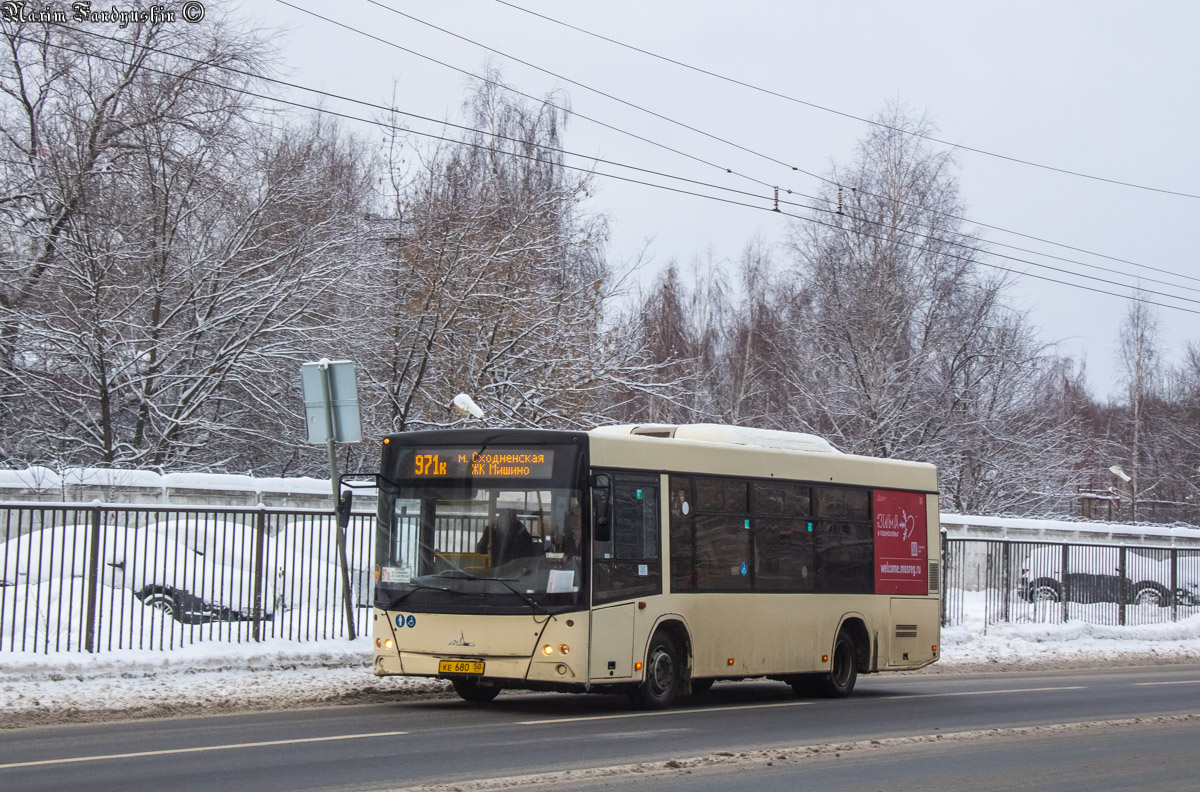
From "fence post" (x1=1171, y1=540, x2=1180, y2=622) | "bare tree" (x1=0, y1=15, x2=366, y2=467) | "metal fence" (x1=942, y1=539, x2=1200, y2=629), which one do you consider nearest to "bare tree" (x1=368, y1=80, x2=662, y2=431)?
"bare tree" (x1=0, y1=15, x2=366, y2=467)

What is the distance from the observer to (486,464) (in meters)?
13.4

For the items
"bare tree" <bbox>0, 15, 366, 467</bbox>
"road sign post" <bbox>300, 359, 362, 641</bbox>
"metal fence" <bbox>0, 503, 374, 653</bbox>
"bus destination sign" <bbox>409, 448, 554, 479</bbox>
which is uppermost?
"bare tree" <bbox>0, 15, 366, 467</bbox>

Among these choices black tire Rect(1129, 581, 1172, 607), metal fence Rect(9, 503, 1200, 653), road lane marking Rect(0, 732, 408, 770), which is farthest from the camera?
black tire Rect(1129, 581, 1172, 607)

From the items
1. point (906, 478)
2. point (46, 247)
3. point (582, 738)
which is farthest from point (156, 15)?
point (582, 738)

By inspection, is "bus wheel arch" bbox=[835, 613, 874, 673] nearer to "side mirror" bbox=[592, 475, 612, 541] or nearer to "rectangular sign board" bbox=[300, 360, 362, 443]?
"side mirror" bbox=[592, 475, 612, 541]

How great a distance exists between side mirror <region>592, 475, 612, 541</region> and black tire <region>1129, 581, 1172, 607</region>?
68.4ft

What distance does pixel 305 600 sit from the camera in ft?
54.5

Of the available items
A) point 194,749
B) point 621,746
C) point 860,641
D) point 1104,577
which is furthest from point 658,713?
point 1104,577

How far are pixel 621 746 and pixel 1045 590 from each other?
64.4 ft

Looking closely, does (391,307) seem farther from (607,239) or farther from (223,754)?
(223,754)

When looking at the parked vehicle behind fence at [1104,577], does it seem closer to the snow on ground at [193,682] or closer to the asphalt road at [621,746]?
the asphalt road at [621,746]

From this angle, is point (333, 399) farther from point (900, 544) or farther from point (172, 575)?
point (900, 544)

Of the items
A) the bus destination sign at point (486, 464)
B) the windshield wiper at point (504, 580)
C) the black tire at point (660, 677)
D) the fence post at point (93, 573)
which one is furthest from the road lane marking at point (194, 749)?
the fence post at point (93, 573)

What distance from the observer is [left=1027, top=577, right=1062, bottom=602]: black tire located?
91.2 feet
